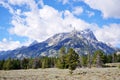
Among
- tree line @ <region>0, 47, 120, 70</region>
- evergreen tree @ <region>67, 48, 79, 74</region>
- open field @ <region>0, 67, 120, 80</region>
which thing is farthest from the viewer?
tree line @ <region>0, 47, 120, 70</region>

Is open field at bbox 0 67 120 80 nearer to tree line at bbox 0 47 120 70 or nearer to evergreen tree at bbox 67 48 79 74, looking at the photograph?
evergreen tree at bbox 67 48 79 74

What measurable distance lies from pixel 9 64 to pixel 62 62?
3767cm

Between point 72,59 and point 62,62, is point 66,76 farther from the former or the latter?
point 62,62

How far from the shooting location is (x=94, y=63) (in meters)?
140

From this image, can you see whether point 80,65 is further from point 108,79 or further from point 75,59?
point 108,79

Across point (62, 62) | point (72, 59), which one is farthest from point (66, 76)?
point (62, 62)

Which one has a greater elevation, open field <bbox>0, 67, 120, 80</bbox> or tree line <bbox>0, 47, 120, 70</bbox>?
tree line <bbox>0, 47, 120, 70</bbox>

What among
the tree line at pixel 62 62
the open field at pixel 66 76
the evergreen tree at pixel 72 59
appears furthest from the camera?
the tree line at pixel 62 62

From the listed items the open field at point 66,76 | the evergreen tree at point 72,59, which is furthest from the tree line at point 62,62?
the open field at point 66,76

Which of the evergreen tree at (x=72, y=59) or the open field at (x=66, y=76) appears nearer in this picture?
the open field at (x=66, y=76)

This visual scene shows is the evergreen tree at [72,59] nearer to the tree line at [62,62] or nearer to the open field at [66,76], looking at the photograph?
the open field at [66,76]

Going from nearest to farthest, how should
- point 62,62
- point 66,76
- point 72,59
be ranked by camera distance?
point 66,76 < point 72,59 < point 62,62

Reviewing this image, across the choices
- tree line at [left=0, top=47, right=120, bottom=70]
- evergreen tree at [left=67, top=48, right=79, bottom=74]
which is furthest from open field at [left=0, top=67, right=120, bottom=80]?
tree line at [left=0, top=47, right=120, bottom=70]

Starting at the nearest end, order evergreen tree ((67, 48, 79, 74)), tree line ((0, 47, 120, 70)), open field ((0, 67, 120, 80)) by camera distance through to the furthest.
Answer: open field ((0, 67, 120, 80))
evergreen tree ((67, 48, 79, 74))
tree line ((0, 47, 120, 70))
